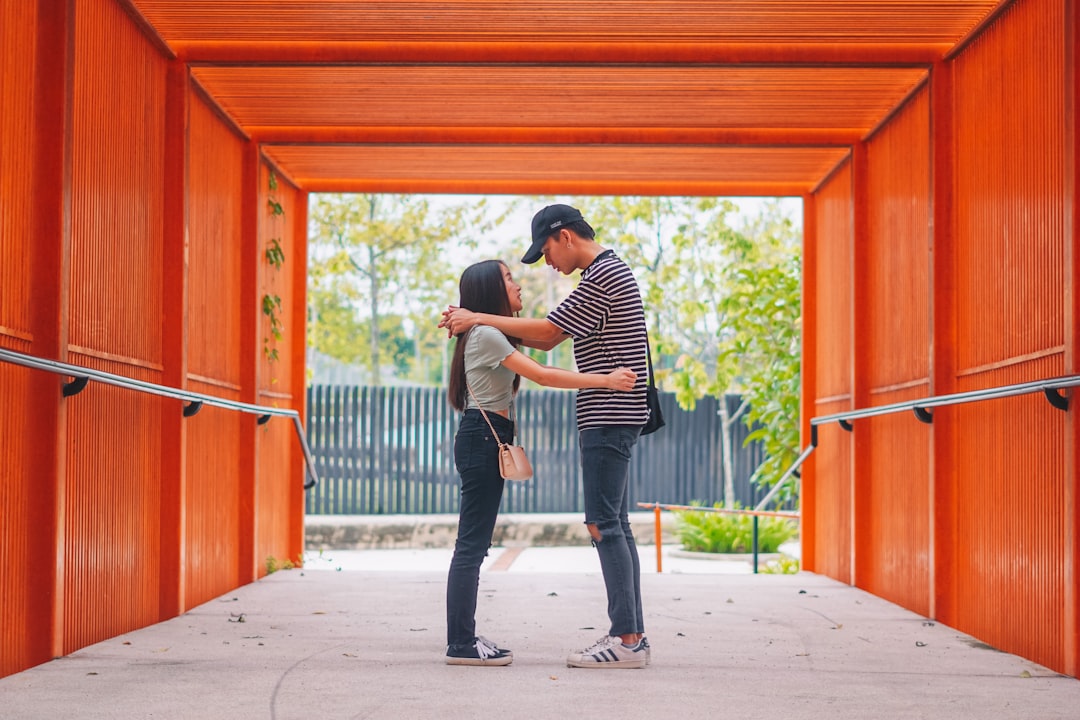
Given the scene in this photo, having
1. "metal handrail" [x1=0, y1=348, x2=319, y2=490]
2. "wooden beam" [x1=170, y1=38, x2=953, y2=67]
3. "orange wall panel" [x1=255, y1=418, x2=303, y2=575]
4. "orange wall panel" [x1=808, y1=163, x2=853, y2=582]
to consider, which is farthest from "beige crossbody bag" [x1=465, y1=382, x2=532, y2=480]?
"orange wall panel" [x1=808, y1=163, x2=853, y2=582]

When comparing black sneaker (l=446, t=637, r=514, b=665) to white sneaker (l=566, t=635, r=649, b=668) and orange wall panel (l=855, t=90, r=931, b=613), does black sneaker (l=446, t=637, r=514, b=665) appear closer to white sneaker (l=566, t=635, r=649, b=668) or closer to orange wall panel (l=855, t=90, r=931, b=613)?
white sneaker (l=566, t=635, r=649, b=668)

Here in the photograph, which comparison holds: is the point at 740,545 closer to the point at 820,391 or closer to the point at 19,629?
the point at 820,391

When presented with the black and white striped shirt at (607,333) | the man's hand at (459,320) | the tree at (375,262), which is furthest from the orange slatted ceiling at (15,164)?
the tree at (375,262)

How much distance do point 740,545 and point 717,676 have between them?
9.50 meters

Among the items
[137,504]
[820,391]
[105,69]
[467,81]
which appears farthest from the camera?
[820,391]

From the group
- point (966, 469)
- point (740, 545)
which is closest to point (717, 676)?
point (966, 469)

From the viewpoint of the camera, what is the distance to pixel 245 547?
7.77 metres

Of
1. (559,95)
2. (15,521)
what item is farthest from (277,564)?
(15,521)

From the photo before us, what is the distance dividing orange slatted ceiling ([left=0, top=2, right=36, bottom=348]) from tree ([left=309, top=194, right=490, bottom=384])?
590 inches

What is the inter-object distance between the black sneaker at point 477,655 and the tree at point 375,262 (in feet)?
50.2

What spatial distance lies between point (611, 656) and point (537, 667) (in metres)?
0.28

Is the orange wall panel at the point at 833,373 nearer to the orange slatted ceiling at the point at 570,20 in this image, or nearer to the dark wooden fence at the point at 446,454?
the orange slatted ceiling at the point at 570,20

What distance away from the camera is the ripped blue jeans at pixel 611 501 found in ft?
14.9

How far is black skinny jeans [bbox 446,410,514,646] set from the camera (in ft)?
15.0
